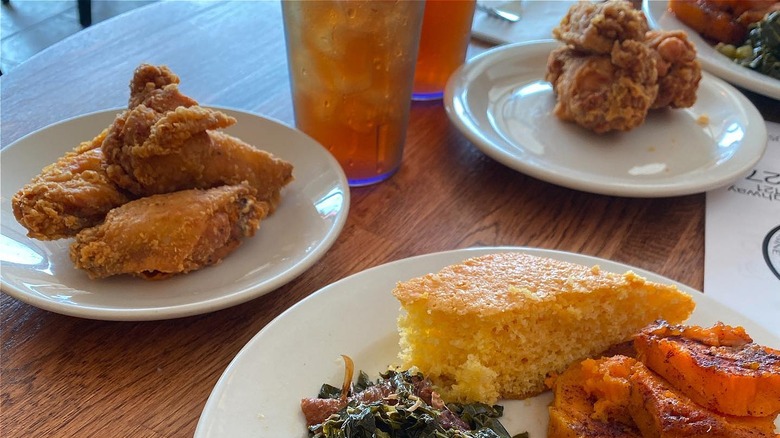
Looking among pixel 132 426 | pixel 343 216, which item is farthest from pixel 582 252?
pixel 132 426

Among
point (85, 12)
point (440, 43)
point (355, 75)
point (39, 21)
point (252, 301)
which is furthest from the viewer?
point (39, 21)

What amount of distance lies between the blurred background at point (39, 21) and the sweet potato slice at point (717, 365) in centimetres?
474

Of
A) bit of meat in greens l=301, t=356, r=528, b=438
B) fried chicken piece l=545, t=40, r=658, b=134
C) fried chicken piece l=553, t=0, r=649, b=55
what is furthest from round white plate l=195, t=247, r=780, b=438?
fried chicken piece l=553, t=0, r=649, b=55

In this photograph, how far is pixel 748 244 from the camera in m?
1.86

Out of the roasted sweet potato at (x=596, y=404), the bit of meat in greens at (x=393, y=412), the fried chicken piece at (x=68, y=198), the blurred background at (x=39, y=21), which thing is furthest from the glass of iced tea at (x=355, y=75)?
the blurred background at (x=39, y=21)

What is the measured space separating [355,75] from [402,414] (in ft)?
3.16

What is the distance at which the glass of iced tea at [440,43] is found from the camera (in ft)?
7.38

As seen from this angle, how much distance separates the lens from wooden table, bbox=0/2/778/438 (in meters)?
1.32

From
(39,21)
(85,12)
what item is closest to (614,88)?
(85,12)

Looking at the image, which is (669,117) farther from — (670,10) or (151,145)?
(151,145)

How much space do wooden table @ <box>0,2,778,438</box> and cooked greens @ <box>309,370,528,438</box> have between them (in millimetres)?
309

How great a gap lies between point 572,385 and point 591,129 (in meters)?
1.12

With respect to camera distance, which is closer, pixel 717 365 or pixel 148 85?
pixel 717 365

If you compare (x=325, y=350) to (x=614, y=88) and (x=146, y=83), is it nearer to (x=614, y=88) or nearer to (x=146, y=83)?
(x=146, y=83)
